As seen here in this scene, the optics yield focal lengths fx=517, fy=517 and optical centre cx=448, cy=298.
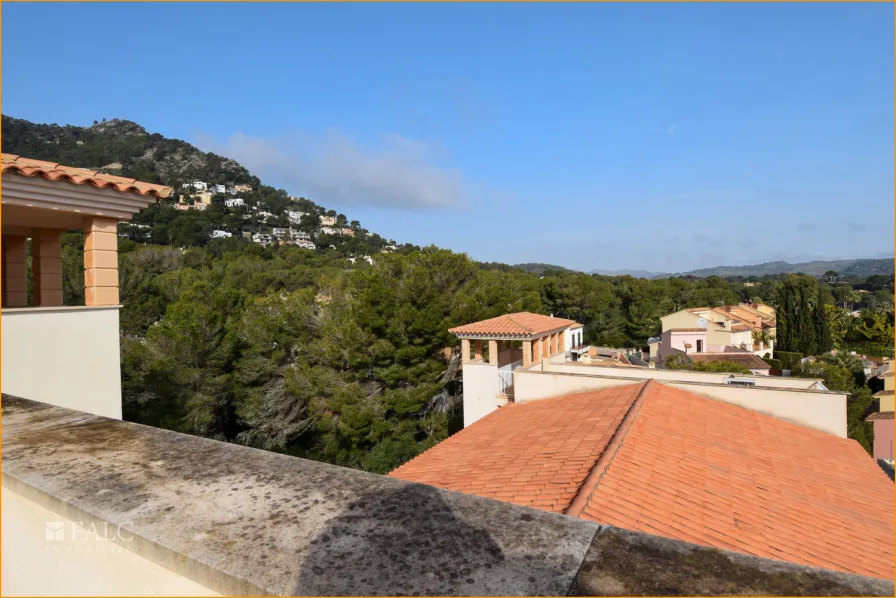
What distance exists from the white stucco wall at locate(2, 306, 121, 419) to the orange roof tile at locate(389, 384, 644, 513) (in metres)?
2.94

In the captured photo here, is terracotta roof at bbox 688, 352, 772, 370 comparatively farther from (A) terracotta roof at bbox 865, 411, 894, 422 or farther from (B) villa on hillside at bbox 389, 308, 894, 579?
(B) villa on hillside at bbox 389, 308, 894, 579

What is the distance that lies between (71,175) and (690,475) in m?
6.60

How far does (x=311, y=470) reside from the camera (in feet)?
5.40

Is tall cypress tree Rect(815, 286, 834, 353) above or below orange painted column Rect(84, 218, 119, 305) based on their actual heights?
below

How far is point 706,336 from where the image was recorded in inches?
1394

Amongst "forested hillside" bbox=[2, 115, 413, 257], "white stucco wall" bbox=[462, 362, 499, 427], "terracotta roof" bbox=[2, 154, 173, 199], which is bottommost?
"white stucco wall" bbox=[462, 362, 499, 427]

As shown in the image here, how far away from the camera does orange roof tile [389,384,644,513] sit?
5281 millimetres

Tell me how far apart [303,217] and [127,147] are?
1338 inches

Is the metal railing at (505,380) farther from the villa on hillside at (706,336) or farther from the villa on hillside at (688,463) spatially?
the villa on hillside at (706,336)

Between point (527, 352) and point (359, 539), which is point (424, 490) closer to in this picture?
point (359, 539)

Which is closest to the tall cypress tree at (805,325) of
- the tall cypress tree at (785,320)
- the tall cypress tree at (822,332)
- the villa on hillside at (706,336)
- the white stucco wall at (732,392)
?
the tall cypress tree at (822,332)

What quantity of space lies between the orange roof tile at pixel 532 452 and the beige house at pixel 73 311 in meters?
3.01

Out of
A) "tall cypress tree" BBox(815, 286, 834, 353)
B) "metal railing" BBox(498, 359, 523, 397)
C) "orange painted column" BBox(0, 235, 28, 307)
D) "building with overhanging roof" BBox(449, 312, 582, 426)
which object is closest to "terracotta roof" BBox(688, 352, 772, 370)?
"tall cypress tree" BBox(815, 286, 834, 353)

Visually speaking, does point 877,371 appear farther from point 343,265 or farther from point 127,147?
point 127,147
